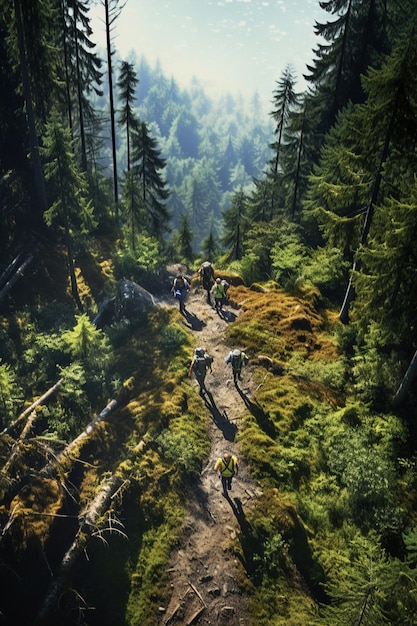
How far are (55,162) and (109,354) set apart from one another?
10.1 m

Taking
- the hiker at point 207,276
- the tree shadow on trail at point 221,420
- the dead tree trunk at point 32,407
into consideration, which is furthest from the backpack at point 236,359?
the dead tree trunk at point 32,407

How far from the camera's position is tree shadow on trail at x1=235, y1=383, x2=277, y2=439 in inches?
521

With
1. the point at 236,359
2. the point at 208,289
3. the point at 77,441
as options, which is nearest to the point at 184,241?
the point at 208,289

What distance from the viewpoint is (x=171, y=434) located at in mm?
12820

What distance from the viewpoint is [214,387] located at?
1528 centimetres

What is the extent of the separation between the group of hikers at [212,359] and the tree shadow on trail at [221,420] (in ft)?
1.23

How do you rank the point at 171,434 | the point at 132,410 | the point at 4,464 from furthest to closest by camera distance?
the point at 132,410, the point at 171,434, the point at 4,464

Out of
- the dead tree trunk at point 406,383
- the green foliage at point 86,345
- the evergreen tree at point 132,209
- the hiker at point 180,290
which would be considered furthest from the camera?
the evergreen tree at point 132,209

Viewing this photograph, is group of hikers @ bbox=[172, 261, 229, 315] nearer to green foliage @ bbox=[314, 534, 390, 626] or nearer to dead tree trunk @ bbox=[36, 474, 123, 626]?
dead tree trunk @ bbox=[36, 474, 123, 626]

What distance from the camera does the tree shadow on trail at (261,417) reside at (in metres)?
13.2

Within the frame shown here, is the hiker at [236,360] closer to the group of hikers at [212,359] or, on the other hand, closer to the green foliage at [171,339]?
the group of hikers at [212,359]

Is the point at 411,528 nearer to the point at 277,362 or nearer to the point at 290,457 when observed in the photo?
the point at 290,457

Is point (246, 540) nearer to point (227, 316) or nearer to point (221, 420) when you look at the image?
point (221, 420)

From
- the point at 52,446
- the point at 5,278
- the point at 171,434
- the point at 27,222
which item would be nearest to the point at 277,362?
the point at 171,434
